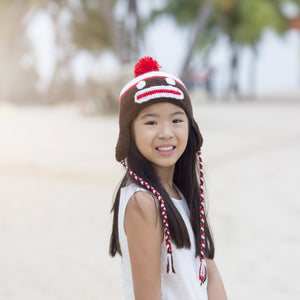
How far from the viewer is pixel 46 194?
5527 millimetres

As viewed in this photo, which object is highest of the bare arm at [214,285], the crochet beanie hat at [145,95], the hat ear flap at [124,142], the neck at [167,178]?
the crochet beanie hat at [145,95]

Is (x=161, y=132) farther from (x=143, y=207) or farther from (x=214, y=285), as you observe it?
(x=214, y=285)

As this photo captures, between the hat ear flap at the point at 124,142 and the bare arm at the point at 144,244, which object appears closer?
the bare arm at the point at 144,244

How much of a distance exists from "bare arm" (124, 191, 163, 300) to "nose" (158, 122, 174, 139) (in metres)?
0.23

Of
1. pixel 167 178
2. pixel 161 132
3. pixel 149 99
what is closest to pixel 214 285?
pixel 167 178

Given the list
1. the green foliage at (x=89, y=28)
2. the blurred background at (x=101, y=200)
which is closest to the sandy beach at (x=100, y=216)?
the blurred background at (x=101, y=200)

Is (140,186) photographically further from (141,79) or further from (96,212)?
(96,212)

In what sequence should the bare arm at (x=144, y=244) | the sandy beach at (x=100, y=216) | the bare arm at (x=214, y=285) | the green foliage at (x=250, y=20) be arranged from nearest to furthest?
1. the bare arm at (x=144, y=244)
2. the bare arm at (x=214, y=285)
3. the sandy beach at (x=100, y=216)
4. the green foliage at (x=250, y=20)

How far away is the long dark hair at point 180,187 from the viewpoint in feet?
5.14

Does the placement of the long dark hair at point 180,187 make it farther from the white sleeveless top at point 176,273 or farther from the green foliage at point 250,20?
the green foliage at point 250,20

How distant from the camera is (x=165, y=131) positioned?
5.21ft

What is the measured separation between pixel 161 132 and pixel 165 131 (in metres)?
0.01

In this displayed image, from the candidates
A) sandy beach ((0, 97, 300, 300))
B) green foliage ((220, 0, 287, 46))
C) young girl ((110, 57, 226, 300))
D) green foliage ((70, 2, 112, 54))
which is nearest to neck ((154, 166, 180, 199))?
young girl ((110, 57, 226, 300))

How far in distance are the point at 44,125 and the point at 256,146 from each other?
598 centimetres
